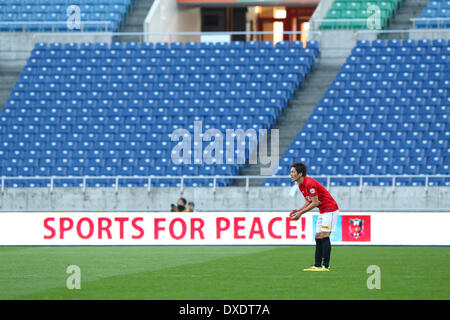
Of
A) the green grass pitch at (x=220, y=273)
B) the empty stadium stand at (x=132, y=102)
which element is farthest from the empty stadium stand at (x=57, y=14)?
the green grass pitch at (x=220, y=273)

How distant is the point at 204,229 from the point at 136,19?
16.1 meters

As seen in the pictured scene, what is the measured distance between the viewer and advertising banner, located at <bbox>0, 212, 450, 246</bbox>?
2275cm

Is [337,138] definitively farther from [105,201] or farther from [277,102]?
[105,201]

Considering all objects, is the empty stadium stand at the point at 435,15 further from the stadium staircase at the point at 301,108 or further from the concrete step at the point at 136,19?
the concrete step at the point at 136,19

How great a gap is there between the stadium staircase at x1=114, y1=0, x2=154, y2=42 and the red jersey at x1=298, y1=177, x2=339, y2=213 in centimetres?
2227

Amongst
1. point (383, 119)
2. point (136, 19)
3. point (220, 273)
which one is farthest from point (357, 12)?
point (220, 273)

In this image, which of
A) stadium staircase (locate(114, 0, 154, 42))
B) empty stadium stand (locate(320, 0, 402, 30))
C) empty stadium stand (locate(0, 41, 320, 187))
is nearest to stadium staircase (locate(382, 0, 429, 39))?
empty stadium stand (locate(320, 0, 402, 30))

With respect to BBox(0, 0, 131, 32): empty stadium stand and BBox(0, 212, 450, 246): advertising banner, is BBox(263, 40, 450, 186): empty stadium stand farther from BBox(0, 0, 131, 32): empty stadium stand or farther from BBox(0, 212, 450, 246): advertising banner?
BBox(0, 0, 131, 32): empty stadium stand

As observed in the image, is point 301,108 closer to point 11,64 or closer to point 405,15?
point 405,15

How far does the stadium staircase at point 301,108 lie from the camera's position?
30.2m

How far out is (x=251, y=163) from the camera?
30.1 meters

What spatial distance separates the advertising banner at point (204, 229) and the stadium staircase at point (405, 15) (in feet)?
44.2

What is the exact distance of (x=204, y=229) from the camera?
23.1m
